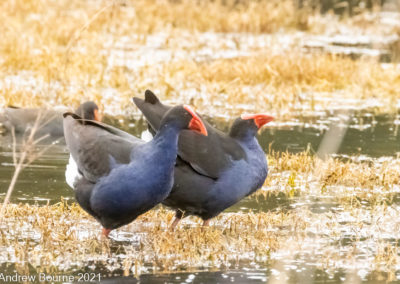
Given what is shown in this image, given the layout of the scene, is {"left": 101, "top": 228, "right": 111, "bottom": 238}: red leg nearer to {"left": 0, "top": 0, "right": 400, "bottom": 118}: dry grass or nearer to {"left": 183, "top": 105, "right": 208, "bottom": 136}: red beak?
{"left": 183, "top": 105, "right": 208, "bottom": 136}: red beak

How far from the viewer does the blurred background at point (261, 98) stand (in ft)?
21.5

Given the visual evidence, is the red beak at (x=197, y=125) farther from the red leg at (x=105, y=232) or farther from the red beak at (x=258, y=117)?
the red leg at (x=105, y=232)

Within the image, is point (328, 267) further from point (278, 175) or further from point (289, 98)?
point (289, 98)

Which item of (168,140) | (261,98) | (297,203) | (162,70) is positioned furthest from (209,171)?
(162,70)

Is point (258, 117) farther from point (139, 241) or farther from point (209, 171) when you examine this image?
point (139, 241)

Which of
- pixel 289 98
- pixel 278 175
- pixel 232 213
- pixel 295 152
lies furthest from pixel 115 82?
pixel 232 213

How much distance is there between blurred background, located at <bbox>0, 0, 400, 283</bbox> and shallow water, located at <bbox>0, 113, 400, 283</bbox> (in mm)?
17

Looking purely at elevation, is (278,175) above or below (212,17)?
below

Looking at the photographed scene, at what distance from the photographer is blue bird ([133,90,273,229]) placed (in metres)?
7.16

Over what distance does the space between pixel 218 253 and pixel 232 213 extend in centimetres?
148

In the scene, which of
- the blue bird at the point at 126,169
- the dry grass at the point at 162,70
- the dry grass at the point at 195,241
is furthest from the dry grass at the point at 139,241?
the dry grass at the point at 162,70

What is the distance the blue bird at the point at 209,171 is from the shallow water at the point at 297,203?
53cm

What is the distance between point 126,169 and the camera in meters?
6.52

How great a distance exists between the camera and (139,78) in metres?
14.0
